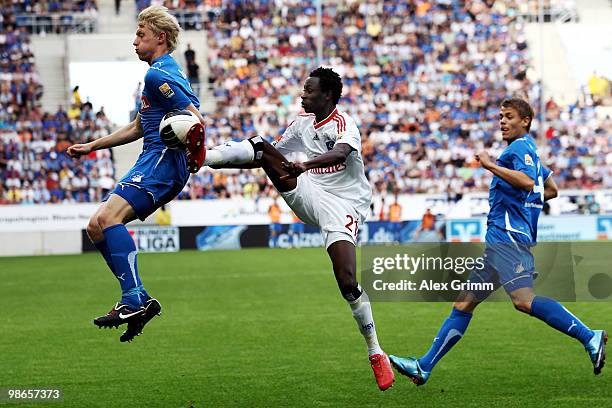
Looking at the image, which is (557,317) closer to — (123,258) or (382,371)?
(382,371)

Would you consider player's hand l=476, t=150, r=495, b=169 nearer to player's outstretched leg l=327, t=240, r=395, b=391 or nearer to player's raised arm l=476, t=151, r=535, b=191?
player's raised arm l=476, t=151, r=535, b=191

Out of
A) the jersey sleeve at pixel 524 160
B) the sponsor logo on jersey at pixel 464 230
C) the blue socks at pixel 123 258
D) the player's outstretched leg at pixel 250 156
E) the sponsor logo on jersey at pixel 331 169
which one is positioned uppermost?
the player's outstretched leg at pixel 250 156

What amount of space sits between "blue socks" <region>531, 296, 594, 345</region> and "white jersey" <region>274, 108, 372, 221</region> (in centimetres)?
166

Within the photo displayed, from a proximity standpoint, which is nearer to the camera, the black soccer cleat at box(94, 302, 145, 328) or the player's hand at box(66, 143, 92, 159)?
the black soccer cleat at box(94, 302, 145, 328)

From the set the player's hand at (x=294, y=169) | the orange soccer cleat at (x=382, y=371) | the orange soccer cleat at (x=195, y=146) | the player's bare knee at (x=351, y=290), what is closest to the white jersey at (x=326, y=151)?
the player's bare knee at (x=351, y=290)

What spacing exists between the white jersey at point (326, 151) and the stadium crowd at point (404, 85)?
2344cm

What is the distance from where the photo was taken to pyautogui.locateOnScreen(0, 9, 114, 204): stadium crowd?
1224 inches

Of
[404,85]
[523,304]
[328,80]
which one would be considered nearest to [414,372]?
[523,304]

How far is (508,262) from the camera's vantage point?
8.19 m

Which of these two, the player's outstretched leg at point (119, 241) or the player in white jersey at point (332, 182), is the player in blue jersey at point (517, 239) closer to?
the player in white jersey at point (332, 182)

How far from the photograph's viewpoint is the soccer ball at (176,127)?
7.01 meters

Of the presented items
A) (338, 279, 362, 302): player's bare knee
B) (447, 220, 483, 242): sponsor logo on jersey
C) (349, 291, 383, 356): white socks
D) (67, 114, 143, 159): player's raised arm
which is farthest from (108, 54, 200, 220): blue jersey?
(447, 220, 483, 242): sponsor logo on jersey

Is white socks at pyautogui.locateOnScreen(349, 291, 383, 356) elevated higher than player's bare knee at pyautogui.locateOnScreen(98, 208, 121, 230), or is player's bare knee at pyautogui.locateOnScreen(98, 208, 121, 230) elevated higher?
player's bare knee at pyautogui.locateOnScreen(98, 208, 121, 230)

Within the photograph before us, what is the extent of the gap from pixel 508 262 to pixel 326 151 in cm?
175
